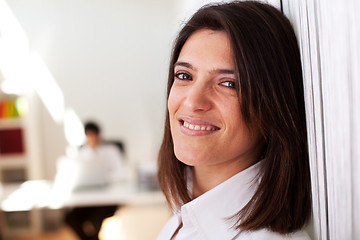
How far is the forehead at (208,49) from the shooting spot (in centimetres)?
93

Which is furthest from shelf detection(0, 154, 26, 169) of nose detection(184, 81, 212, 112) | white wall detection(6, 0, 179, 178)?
nose detection(184, 81, 212, 112)

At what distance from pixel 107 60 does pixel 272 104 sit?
4730 mm

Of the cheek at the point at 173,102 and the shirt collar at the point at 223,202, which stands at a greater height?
the cheek at the point at 173,102

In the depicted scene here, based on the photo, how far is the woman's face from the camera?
3.05 ft

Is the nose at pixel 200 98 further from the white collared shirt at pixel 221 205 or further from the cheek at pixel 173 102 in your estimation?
the white collared shirt at pixel 221 205

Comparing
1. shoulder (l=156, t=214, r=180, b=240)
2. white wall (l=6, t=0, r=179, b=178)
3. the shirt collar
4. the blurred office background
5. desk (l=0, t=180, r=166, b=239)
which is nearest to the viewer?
the shirt collar

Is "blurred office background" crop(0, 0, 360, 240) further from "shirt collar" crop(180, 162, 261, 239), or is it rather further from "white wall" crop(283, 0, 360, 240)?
"white wall" crop(283, 0, 360, 240)

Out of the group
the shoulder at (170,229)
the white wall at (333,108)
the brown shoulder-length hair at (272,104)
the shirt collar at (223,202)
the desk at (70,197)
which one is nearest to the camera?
the white wall at (333,108)

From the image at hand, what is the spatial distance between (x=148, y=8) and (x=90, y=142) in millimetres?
2339

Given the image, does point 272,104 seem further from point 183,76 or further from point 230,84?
point 183,76

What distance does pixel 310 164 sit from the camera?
2.89ft

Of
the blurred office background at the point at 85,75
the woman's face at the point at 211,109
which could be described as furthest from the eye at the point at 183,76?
the blurred office background at the point at 85,75

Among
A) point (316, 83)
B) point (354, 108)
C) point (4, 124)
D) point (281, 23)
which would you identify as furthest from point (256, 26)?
point (4, 124)

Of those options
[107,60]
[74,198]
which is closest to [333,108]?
[74,198]
